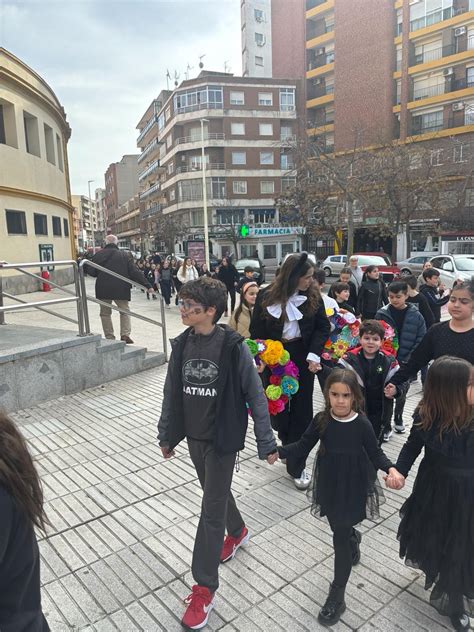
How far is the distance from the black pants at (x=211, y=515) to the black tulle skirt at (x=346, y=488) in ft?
1.71

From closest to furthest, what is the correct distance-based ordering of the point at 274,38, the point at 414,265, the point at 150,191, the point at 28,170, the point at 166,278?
the point at 166,278
the point at 28,170
the point at 414,265
the point at 274,38
the point at 150,191

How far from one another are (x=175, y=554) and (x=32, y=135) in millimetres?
20467

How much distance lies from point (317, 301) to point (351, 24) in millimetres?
44913

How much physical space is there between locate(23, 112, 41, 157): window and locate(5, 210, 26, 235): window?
3341 millimetres

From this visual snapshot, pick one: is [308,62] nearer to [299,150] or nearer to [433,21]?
[433,21]

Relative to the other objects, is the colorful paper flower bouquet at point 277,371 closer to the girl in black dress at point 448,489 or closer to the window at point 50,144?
the girl in black dress at point 448,489

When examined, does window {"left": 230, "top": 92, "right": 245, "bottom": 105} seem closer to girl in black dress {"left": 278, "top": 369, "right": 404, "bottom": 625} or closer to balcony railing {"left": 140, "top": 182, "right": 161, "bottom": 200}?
balcony railing {"left": 140, "top": 182, "right": 161, "bottom": 200}

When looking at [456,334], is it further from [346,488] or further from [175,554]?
[175,554]

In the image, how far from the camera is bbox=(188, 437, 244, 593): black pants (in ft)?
8.22

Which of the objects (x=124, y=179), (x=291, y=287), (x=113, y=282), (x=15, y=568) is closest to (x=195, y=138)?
(x=113, y=282)

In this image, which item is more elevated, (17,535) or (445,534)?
(17,535)

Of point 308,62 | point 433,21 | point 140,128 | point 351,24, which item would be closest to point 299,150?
point 433,21

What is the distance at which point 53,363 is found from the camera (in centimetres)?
601

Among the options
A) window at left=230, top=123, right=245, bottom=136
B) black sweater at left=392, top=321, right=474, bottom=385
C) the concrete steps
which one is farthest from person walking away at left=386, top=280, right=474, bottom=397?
window at left=230, top=123, right=245, bottom=136
